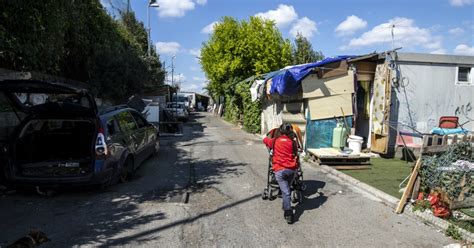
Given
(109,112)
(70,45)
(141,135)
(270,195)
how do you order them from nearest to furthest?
(270,195) < (109,112) < (141,135) < (70,45)

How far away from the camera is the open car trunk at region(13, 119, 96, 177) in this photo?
670 centimetres

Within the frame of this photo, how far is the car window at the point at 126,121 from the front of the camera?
810cm

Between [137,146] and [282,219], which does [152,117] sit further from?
[282,219]

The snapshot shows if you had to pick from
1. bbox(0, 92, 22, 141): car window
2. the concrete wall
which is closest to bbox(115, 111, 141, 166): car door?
bbox(0, 92, 22, 141): car window

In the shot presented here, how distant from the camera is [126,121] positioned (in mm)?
8586

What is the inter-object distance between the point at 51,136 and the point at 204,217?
364 cm

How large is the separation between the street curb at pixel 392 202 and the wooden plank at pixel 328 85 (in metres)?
3.16

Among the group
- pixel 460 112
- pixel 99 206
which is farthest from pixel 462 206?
pixel 460 112

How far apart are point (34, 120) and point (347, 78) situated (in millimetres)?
9171

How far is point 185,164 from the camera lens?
34.1ft

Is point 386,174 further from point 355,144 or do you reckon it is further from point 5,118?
point 5,118

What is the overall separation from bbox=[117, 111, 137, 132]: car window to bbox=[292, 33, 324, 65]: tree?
3262 centimetres

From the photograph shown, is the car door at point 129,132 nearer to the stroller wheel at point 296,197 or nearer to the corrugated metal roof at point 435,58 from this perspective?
the stroller wheel at point 296,197

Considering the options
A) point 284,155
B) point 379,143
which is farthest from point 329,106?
point 284,155
